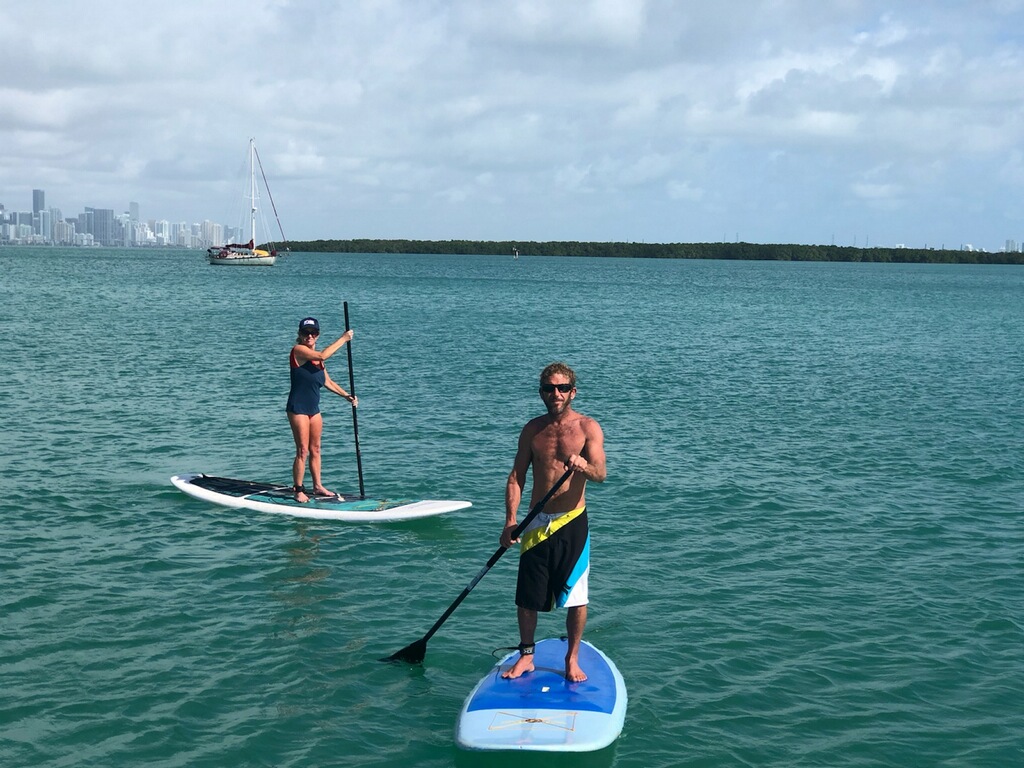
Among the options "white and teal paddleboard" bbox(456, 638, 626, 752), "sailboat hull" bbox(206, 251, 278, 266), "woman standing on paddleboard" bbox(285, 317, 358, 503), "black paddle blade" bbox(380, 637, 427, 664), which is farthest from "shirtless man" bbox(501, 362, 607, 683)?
"sailboat hull" bbox(206, 251, 278, 266)

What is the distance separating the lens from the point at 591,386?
95.5 ft

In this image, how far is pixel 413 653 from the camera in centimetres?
948

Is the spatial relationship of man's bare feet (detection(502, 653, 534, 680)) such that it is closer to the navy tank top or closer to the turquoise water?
the turquoise water

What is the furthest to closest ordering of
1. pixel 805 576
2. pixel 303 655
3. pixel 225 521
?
pixel 225 521, pixel 805 576, pixel 303 655

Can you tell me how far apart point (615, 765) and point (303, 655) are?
344 cm

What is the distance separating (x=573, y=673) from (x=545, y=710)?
21.9 inches

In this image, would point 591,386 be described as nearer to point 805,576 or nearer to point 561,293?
point 805,576

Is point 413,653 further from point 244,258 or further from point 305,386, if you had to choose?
point 244,258

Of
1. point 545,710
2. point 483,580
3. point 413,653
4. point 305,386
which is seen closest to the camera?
point 545,710

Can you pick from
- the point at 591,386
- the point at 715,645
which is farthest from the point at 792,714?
the point at 591,386

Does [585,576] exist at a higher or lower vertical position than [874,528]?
higher

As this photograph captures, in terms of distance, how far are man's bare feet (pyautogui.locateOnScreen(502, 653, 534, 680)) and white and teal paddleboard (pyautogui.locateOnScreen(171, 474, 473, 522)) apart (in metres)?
5.61

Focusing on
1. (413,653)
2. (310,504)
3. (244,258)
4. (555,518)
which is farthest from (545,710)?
(244,258)

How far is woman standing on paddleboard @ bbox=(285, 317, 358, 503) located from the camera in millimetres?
13406
